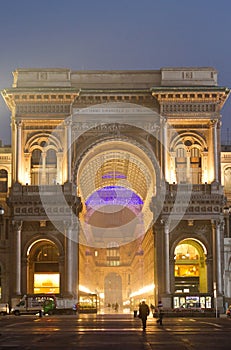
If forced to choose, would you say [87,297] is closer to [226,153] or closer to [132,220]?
[226,153]

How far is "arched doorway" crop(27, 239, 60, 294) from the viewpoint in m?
86.2

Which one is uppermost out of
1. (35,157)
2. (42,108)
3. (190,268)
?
(42,108)

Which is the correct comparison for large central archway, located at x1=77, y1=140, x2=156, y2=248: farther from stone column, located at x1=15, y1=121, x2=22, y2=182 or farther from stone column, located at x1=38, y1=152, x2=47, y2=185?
stone column, located at x1=15, y1=121, x2=22, y2=182

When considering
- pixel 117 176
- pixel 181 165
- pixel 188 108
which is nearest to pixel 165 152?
pixel 181 165

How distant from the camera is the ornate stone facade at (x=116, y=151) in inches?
3282

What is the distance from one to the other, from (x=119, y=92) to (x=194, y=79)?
27.9 ft

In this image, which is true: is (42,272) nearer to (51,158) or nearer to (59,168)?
(59,168)

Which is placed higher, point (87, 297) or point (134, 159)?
point (134, 159)

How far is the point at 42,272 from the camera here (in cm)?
8712

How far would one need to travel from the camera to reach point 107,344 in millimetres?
33188

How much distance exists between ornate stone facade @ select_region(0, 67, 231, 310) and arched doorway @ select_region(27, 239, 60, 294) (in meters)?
0.12

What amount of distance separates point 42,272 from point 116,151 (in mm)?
15608

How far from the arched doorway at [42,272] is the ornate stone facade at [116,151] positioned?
0.39 feet

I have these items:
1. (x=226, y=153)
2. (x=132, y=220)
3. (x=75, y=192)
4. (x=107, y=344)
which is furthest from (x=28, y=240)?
(x=132, y=220)
